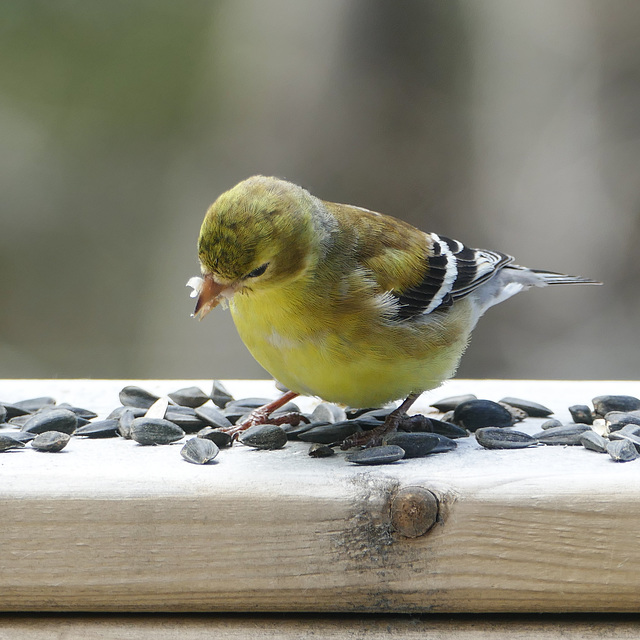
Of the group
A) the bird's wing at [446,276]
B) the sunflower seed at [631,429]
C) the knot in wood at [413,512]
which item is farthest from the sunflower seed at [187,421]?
the sunflower seed at [631,429]

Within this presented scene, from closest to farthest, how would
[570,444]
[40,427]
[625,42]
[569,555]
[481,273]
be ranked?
[569,555] → [570,444] → [40,427] → [481,273] → [625,42]

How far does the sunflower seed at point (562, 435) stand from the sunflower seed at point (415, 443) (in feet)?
1.05

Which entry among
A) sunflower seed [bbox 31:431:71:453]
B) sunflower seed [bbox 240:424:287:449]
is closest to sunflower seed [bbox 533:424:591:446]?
sunflower seed [bbox 240:424:287:449]

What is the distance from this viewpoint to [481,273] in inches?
123

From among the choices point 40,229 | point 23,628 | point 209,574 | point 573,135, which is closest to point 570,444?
point 209,574

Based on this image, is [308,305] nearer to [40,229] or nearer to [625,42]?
[625,42]

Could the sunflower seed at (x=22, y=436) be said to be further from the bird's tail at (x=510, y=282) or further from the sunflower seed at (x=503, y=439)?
the bird's tail at (x=510, y=282)

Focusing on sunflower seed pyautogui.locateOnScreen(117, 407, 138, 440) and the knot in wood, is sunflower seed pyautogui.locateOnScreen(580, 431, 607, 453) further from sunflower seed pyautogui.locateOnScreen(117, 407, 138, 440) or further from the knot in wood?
sunflower seed pyautogui.locateOnScreen(117, 407, 138, 440)

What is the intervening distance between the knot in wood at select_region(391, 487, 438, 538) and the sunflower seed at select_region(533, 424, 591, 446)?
0.69m

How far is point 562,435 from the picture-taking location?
2354 mm

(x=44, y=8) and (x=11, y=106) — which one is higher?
(x=44, y=8)

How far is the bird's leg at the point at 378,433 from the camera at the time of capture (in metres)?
2.32

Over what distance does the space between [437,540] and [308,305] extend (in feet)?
2.83

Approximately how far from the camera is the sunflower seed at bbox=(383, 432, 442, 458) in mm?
2172
